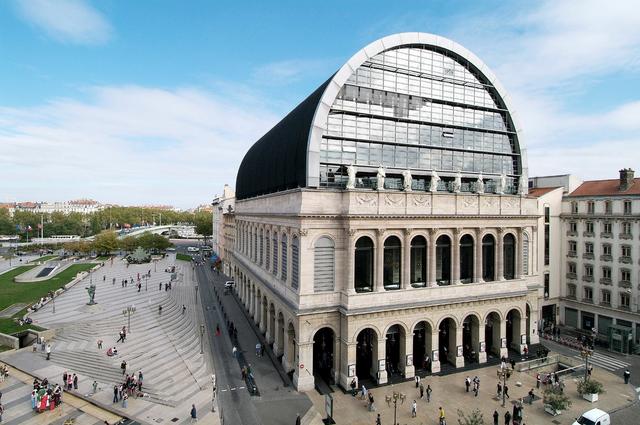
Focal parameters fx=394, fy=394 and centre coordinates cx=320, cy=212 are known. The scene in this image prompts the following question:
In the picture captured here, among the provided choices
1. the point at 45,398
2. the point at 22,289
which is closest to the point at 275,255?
the point at 45,398

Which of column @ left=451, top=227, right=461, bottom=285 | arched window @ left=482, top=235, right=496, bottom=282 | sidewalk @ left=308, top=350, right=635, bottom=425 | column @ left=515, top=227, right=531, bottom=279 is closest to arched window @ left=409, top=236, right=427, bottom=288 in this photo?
column @ left=451, top=227, right=461, bottom=285

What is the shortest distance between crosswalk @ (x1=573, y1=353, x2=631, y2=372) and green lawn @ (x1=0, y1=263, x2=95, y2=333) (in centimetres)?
6617

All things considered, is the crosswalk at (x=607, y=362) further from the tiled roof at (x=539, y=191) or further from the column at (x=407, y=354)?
the tiled roof at (x=539, y=191)

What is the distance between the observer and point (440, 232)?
129 ft

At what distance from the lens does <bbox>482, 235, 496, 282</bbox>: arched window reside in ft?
140

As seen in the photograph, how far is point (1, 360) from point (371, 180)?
42558mm

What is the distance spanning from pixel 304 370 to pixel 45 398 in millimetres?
20413

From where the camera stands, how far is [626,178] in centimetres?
5197

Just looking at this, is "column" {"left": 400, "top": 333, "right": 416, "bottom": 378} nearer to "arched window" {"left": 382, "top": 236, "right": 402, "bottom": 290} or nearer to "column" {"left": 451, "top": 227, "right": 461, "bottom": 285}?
"arched window" {"left": 382, "top": 236, "right": 402, "bottom": 290}

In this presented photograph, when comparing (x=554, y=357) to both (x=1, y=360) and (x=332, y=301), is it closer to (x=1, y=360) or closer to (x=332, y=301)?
(x=332, y=301)

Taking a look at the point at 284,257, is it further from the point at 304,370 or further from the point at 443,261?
the point at 443,261

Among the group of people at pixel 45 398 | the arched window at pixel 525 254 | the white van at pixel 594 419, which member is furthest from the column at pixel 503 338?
the group of people at pixel 45 398

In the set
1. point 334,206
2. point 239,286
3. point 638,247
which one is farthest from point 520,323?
point 239,286

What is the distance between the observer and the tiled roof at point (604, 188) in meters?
51.2
